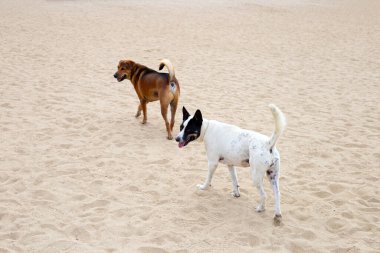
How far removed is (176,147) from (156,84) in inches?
Result: 41.4

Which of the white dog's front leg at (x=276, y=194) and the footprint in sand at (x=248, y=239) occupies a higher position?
the white dog's front leg at (x=276, y=194)

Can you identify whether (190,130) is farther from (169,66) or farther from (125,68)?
(125,68)

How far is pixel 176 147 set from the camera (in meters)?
6.25

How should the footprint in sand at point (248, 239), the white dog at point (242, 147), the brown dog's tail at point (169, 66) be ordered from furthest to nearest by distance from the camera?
the brown dog's tail at point (169, 66) → the white dog at point (242, 147) → the footprint in sand at point (248, 239)

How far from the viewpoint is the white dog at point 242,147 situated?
159 inches

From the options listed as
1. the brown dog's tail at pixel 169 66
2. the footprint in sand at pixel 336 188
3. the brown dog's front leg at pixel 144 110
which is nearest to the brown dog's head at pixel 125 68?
the brown dog's front leg at pixel 144 110

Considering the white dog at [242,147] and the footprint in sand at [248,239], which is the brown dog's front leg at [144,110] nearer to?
the white dog at [242,147]

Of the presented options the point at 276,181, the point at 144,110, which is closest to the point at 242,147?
the point at 276,181

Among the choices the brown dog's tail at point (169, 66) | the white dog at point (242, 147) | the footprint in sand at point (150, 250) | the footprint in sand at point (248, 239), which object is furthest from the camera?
the brown dog's tail at point (169, 66)

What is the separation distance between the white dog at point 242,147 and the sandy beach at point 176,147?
0.42 m

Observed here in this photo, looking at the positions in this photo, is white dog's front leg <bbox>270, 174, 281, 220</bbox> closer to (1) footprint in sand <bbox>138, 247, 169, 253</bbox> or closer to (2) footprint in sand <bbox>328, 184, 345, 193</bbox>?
(2) footprint in sand <bbox>328, 184, 345, 193</bbox>

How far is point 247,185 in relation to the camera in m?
5.16

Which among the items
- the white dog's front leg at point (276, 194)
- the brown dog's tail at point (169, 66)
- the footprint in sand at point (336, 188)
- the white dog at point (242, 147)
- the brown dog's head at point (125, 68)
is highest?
the brown dog's tail at point (169, 66)

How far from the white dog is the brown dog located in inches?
65.3
